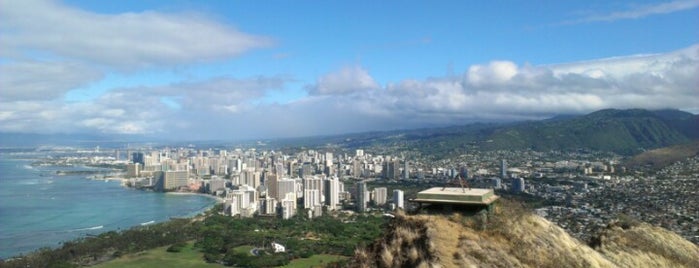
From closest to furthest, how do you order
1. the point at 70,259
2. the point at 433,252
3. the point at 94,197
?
the point at 433,252
the point at 70,259
the point at 94,197

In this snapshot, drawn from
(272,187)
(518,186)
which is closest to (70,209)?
(272,187)

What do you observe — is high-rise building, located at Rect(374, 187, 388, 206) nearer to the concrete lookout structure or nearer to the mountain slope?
the concrete lookout structure

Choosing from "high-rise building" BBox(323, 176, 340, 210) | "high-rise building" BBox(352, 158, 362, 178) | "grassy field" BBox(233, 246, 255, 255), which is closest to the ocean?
"grassy field" BBox(233, 246, 255, 255)

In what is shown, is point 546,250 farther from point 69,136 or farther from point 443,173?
point 69,136

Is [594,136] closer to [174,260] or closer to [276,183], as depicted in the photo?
[276,183]

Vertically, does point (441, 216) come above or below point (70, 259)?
above

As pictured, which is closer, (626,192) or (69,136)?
(626,192)

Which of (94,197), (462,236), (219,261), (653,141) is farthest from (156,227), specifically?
(653,141)
